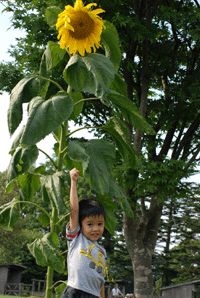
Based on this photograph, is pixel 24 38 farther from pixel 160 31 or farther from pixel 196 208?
pixel 196 208

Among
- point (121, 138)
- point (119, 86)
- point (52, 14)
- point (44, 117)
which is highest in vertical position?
point (52, 14)

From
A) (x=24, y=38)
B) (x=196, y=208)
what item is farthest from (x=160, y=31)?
(x=196, y=208)

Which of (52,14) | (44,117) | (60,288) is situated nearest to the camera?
(44,117)

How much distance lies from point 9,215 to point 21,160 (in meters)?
0.50

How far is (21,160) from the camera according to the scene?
2.71 m

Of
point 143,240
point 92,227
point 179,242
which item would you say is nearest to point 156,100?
point 143,240

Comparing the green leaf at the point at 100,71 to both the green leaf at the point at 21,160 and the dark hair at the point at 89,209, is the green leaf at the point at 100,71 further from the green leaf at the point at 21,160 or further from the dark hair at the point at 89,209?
the dark hair at the point at 89,209

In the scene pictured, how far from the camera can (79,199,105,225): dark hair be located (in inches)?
126

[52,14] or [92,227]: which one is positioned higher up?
[52,14]

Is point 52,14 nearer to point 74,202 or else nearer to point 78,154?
point 78,154

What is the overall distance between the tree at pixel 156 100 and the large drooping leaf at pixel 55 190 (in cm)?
729

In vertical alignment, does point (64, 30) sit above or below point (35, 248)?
above

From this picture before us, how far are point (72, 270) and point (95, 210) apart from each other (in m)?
0.40

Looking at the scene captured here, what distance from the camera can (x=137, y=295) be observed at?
1219cm
